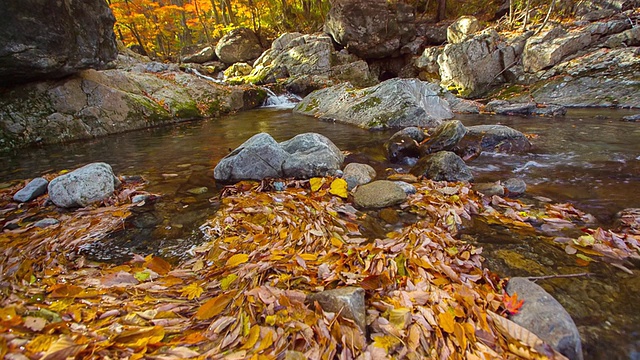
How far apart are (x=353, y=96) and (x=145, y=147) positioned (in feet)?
25.2

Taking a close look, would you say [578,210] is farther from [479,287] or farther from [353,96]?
[353,96]

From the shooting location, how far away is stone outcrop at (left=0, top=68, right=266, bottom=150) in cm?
927

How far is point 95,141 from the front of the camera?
969 centimetres

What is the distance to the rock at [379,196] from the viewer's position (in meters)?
4.23

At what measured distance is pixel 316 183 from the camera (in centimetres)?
494

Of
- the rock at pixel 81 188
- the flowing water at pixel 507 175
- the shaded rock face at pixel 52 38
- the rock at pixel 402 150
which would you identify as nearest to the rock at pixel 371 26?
the flowing water at pixel 507 175

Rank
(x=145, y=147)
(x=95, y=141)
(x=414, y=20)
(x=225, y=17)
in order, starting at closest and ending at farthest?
(x=145, y=147)
(x=95, y=141)
(x=414, y=20)
(x=225, y=17)

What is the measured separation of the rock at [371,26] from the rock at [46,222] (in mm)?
23141

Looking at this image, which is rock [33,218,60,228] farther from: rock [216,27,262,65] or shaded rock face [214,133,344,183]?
rock [216,27,262,65]

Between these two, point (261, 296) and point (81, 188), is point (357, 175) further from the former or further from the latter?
point (81, 188)

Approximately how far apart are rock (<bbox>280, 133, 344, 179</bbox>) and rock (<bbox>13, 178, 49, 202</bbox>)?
378cm

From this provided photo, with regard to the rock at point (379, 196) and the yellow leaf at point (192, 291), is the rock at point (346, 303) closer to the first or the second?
the yellow leaf at point (192, 291)

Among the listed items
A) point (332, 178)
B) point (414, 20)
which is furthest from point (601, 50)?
point (332, 178)

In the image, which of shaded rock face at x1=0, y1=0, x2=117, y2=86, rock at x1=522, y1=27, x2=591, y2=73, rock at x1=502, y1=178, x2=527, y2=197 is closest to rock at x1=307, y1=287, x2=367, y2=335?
rock at x1=502, y1=178, x2=527, y2=197
